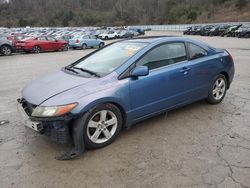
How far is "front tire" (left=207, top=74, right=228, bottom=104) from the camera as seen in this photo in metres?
5.68

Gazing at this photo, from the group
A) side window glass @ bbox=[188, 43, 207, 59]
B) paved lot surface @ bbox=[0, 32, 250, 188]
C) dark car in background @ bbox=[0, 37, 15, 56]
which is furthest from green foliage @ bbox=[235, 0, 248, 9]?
paved lot surface @ bbox=[0, 32, 250, 188]

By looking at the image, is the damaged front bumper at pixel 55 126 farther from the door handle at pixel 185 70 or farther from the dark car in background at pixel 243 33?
the dark car in background at pixel 243 33

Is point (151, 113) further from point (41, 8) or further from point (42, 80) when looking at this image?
point (41, 8)

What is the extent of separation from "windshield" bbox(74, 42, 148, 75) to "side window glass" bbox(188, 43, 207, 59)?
3.42 ft

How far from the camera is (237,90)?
7.05m

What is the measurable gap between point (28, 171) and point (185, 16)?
8756 cm

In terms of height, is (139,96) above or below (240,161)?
above

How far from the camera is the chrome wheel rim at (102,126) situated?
391 cm

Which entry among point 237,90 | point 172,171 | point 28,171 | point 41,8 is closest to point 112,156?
point 172,171

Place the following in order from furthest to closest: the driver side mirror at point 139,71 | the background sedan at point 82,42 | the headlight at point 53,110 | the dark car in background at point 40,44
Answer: the background sedan at point 82,42 < the dark car in background at point 40,44 < the driver side mirror at point 139,71 < the headlight at point 53,110

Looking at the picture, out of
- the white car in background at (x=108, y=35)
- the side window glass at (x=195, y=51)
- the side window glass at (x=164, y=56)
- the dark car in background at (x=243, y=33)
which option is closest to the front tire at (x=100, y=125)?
the side window glass at (x=164, y=56)

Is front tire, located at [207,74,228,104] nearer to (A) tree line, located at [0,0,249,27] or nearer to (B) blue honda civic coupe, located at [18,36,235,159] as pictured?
(B) blue honda civic coupe, located at [18,36,235,159]

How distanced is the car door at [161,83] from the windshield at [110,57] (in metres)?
0.29

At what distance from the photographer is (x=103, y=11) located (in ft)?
422
